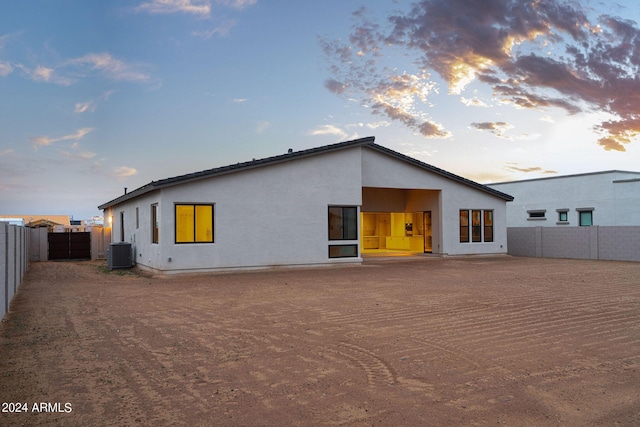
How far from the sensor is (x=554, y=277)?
16.3 meters

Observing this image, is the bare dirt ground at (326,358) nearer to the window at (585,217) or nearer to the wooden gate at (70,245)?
the wooden gate at (70,245)

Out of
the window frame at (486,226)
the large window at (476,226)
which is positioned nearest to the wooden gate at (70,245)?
the large window at (476,226)

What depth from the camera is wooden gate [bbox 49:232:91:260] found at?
27391 millimetres

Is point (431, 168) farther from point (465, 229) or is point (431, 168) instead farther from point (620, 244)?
point (620, 244)

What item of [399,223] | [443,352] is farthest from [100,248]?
[443,352]

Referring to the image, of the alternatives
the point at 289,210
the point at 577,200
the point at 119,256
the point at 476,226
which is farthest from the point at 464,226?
the point at 119,256

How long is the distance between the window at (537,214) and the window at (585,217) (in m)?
2.46

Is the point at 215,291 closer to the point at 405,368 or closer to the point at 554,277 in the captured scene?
the point at 405,368

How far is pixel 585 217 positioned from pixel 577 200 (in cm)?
127

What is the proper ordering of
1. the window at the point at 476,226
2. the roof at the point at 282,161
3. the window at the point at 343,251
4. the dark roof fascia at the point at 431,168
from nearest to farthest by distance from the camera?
Result: the roof at the point at 282,161
the window at the point at 343,251
the dark roof fascia at the point at 431,168
the window at the point at 476,226

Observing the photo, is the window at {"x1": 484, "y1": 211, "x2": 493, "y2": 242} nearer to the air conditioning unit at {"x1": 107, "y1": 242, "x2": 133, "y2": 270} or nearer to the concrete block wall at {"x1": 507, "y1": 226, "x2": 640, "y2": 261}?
the concrete block wall at {"x1": 507, "y1": 226, "x2": 640, "y2": 261}

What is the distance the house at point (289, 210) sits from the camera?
17.6 meters

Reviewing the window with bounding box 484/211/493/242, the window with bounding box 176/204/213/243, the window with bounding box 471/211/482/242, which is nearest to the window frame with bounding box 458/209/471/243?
the window with bounding box 471/211/482/242

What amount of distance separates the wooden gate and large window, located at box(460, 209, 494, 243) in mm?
21451
